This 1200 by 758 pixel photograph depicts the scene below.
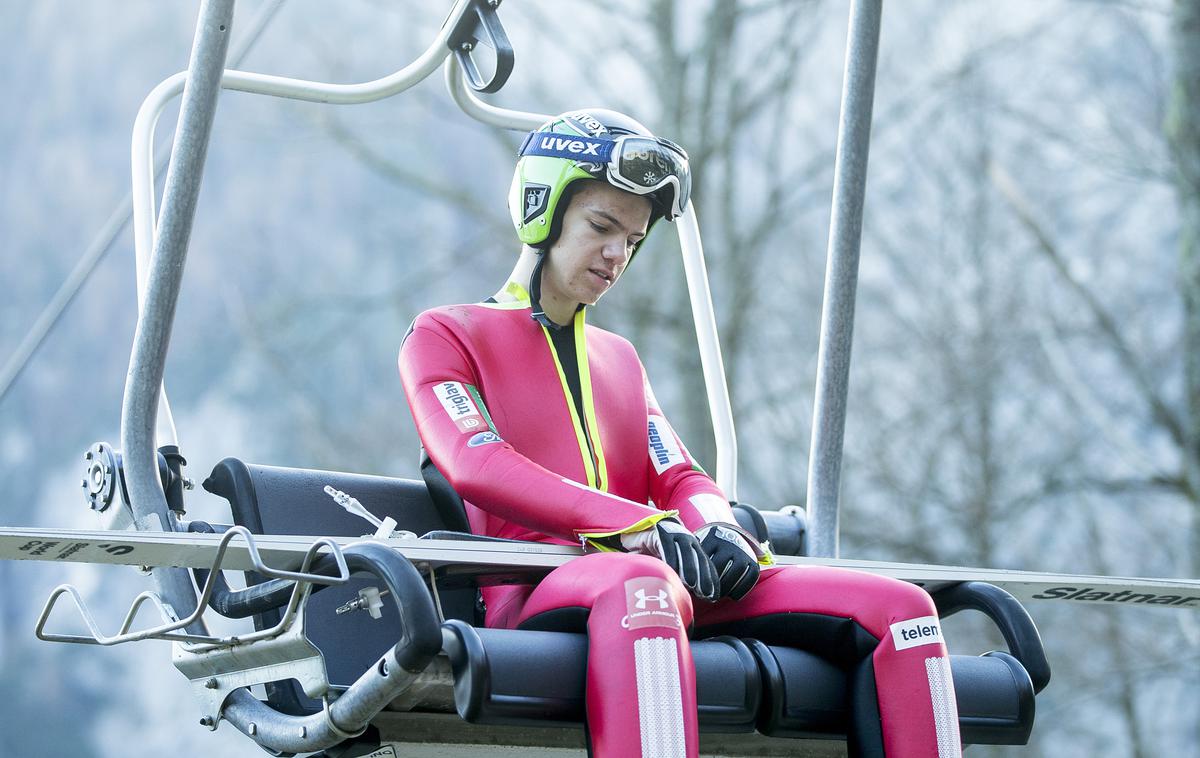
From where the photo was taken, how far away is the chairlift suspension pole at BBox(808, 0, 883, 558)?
8.95 ft

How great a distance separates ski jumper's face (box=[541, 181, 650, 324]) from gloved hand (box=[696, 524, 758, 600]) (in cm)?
40

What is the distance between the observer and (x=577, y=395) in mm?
2436

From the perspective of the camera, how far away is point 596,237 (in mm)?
2379

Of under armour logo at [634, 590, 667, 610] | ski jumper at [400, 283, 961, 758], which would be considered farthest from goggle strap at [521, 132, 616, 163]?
under armour logo at [634, 590, 667, 610]

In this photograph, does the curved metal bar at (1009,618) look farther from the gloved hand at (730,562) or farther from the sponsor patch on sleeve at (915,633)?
the gloved hand at (730,562)

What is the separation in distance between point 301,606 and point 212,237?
10.3 meters

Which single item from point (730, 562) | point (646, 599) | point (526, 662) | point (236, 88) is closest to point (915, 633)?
point (730, 562)

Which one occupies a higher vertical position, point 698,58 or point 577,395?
point 698,58

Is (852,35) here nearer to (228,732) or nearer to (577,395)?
(577,395)

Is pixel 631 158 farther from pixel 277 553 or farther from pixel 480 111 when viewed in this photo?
pixel 277 553

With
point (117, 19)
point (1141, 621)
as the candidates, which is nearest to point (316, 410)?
point (117, 19)

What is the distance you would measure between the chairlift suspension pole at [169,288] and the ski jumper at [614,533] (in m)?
0.34

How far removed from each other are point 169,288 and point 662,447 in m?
0.76

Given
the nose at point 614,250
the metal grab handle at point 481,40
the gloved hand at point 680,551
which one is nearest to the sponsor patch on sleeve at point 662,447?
the nose at point 614,250
